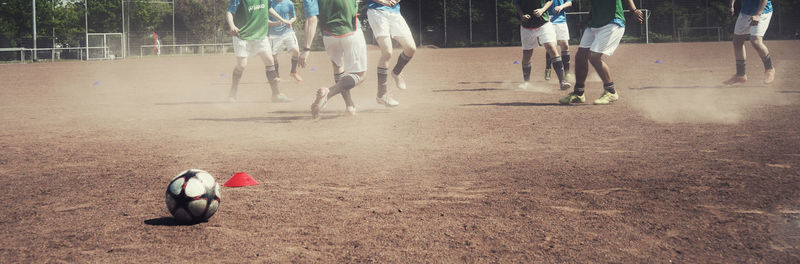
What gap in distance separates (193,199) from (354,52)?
483 cm

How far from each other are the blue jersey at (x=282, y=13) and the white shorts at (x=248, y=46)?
10.1ft

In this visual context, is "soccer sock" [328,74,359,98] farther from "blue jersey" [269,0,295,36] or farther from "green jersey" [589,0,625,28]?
"blue jersey" [269,0,295,36]

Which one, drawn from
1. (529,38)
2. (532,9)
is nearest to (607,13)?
(532,9)

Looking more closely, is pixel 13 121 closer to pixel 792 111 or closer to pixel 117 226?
pixel 117 226

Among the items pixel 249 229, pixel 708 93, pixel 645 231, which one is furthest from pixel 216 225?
pixel 708 93

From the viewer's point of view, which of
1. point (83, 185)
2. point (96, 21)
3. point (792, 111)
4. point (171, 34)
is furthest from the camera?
point (96, 21)

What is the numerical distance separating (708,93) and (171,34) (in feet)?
140

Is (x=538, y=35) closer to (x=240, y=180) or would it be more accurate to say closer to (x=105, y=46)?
(x=240, y=180)

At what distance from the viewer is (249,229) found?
12.6 ft

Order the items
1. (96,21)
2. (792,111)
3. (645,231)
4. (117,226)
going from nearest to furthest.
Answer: (645,231)
(117,226)
(792,111)
(96,21)

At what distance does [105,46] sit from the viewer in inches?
1593

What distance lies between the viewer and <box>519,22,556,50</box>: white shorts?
11.6 metres

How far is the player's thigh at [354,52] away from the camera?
331 inches

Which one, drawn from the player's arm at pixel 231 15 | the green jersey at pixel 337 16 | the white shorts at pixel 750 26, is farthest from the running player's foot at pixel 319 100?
the white shorts at pixel 750 26
